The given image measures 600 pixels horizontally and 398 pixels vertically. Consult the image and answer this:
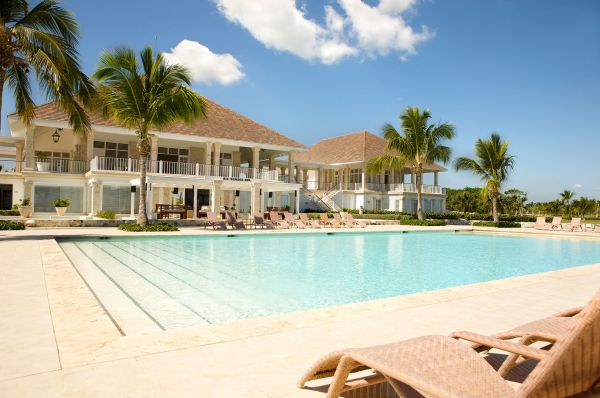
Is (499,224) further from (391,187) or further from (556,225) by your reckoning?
(391,187)

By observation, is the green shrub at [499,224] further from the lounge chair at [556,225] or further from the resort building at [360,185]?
the resort building at [360,185]

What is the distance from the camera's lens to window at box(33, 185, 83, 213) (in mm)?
24719

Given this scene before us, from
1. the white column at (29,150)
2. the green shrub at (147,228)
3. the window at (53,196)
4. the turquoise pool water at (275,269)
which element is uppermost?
the white column at (29,150)

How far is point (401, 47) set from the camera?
26391 millimetres

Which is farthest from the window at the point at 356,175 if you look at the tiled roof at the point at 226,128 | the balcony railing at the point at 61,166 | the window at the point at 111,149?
the balcony railing at the point at 61,166

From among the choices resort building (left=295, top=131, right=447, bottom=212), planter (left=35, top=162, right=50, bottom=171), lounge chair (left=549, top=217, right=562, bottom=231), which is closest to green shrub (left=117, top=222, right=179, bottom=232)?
planter (left=35, top=162, right=50, bottom=171)

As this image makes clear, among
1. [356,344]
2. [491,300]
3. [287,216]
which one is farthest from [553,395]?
[287,216]

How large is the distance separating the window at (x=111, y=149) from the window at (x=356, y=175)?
21.1m

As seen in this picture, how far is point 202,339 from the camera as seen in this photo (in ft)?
12.1

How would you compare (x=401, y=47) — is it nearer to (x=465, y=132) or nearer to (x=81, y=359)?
(x=465, y=132)

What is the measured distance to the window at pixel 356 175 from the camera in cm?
4048

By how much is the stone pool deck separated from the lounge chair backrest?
1464 mm

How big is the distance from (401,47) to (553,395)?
27.3 meters

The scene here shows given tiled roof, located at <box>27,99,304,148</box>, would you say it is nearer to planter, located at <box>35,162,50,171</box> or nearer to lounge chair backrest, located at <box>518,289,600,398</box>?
planter, located at <box>35,162,50,171</box>
